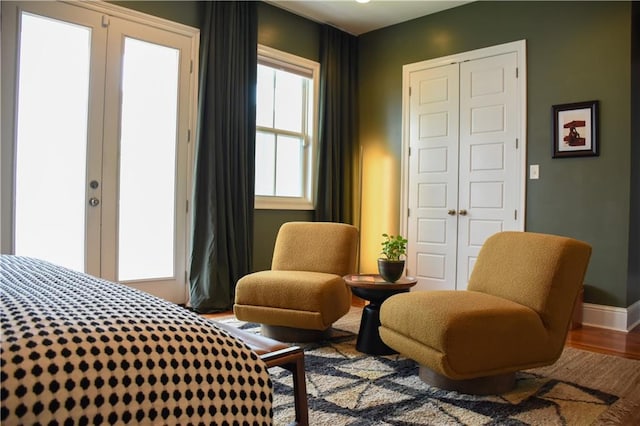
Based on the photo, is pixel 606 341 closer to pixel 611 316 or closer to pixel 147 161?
pixel 611 316

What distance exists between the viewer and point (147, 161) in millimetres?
3723

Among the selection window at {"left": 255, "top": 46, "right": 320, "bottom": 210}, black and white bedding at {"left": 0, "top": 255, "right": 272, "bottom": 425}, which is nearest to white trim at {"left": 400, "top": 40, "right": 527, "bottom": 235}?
window at {"left": 255, "top": 46, "right": 320, "bottom": 210}

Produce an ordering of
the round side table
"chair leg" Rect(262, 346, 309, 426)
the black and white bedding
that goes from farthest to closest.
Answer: the round side table < "chair leg" Rect(262, 346, 309, 426) < the black and white bedding

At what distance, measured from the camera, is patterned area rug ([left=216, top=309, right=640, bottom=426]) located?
1.86 metres

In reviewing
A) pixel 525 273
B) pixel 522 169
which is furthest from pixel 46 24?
pixel 522 169

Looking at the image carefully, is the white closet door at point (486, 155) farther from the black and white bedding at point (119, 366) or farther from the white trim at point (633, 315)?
the black and white bedding at point (119, 366)

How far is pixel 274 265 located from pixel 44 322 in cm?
261

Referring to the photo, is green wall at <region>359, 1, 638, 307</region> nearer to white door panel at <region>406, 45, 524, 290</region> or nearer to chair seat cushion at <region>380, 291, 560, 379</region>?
white door panel at <region>406, 45, 524, 290</region>

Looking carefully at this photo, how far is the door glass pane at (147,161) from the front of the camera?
3596 mm

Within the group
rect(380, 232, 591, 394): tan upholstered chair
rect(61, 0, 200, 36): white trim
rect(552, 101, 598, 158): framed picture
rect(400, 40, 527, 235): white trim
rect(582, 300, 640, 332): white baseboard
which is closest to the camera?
rect(380, 232, 591, 394): tan upholstered chair

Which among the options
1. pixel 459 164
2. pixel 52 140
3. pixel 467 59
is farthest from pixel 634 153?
pixel 52 140

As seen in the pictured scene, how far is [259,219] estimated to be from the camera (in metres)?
4.52

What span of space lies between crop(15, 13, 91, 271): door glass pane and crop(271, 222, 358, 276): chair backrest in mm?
1474

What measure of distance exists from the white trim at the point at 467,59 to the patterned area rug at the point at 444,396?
1917 millimetres
